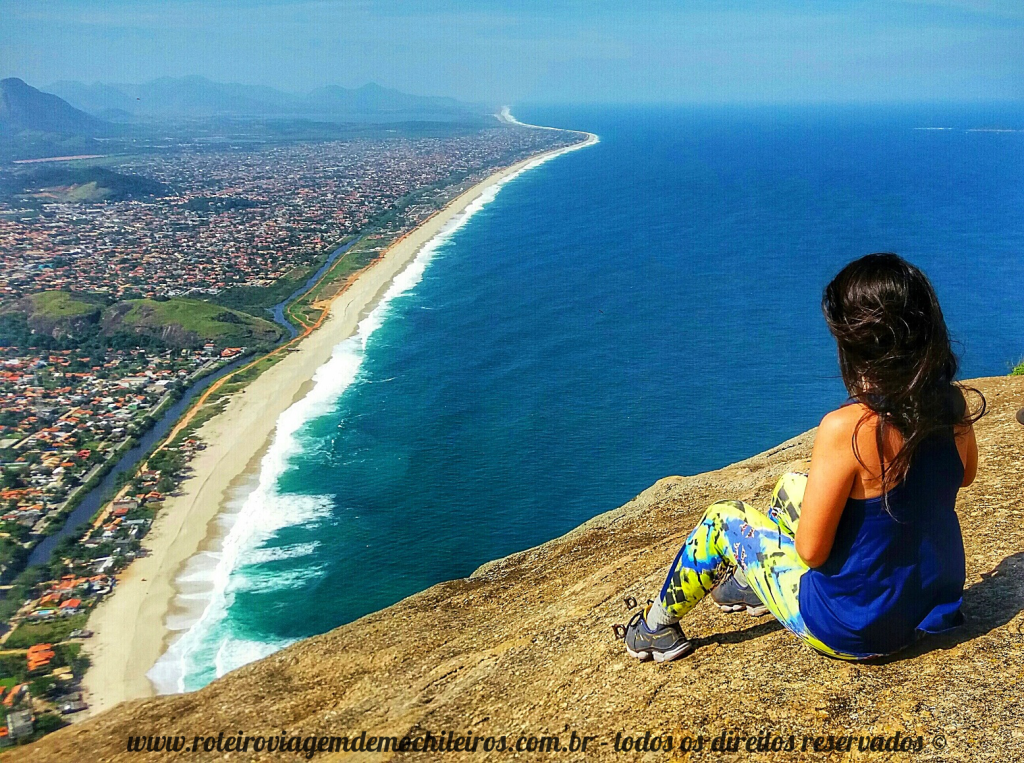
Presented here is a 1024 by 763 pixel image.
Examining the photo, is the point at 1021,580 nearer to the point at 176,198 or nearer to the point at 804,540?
the point at 804,540

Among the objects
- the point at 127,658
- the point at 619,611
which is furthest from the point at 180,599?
the point at 619,611

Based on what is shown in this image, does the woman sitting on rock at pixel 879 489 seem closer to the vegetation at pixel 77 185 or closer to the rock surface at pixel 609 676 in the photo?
the rock surface at pixel 609 676

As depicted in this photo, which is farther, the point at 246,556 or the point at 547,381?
the point at 547,381

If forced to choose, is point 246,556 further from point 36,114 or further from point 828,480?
point 36,114

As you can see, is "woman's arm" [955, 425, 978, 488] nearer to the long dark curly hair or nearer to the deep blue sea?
the long dark curly hair

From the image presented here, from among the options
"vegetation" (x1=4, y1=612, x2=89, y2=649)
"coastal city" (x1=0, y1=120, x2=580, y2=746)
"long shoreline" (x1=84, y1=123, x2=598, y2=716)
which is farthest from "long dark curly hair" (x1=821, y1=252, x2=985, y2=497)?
"vegetation" (x1=4, y1=612, x2=89, y2=649)

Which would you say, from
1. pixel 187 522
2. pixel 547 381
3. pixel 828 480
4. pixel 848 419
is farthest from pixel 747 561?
pixel 547 381
